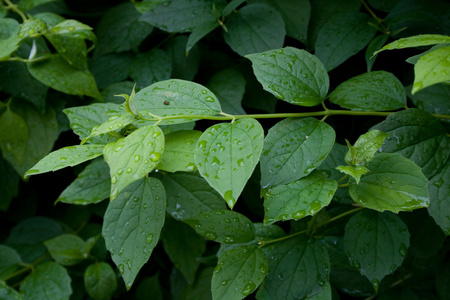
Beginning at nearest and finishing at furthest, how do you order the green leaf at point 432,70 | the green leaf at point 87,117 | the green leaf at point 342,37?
the green leaf at point 432,70 → the green leaf at point 87,117 → the green leaf at point 342,37

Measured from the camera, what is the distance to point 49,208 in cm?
177

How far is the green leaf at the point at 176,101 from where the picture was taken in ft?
2.75

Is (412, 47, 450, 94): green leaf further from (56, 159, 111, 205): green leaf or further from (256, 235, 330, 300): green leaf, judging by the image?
(56, 159, 111, 205): green leaf

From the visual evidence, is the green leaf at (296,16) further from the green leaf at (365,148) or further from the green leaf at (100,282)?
the green leaf at (100,282)

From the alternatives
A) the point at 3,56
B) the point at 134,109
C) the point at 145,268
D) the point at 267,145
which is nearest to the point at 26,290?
the point at 145,268

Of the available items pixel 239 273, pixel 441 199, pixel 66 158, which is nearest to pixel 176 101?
pixel 66 158

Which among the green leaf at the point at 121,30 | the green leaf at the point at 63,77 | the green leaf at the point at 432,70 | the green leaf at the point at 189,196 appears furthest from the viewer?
the green leaf at the point at 121,30

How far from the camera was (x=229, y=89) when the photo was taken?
1335 millimetres

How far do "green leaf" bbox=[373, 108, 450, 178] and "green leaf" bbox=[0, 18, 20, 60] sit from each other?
39.9 inches

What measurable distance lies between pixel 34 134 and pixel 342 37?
1.07 meters

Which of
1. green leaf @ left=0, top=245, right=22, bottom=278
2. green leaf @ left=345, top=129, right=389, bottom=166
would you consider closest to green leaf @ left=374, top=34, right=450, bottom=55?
green leaf @ left=345, top=129, right=389, bottom=166

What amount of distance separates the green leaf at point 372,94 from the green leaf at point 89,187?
2.04 ft

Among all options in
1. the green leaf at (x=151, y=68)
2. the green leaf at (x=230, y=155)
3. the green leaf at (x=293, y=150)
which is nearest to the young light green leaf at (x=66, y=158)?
the green leaf at (x=230, y=155)

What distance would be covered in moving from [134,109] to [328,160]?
1.55 feet
